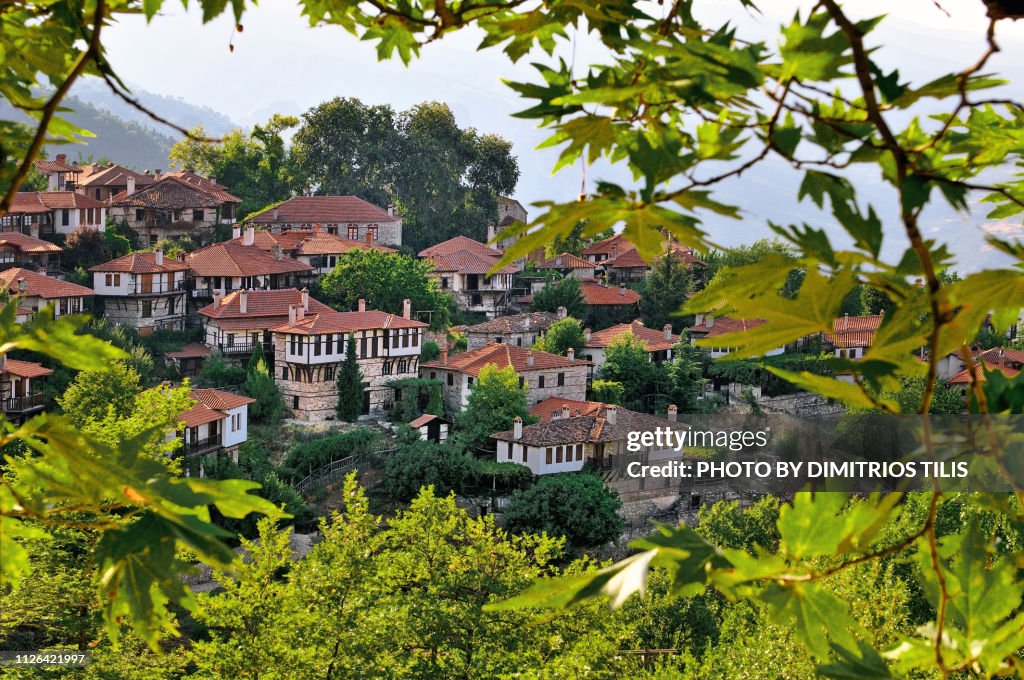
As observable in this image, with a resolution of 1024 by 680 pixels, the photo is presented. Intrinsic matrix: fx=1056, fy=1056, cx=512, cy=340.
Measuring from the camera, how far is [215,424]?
23.6 metres

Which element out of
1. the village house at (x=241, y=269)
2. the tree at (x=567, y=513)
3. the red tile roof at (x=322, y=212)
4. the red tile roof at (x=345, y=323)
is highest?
the red tile roof at (x=322, y=212)

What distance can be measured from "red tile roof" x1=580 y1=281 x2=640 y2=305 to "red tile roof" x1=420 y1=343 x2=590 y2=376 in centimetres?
607

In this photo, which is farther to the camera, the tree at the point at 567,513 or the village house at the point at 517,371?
the village house at the point at 517,371

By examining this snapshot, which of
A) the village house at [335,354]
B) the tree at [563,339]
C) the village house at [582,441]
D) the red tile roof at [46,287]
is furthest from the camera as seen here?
the tree at [563,339]

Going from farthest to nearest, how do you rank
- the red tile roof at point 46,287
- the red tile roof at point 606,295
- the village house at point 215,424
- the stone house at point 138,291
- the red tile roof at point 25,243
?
the red tile roof at point 606,295 < the red tile roof at point 25,243 < the stone house at point 138,291 < the red tile roof at point 46,287 < the village house at point 215,424

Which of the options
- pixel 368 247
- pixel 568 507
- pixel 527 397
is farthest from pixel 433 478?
pixel 368 247

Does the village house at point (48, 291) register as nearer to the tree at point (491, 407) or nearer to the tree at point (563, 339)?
the tree at point (491, 407)

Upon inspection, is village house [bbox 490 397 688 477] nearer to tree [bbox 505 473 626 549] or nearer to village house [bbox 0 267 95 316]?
tree [bbox 505 473 626 549]

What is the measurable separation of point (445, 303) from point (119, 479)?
31.5 m

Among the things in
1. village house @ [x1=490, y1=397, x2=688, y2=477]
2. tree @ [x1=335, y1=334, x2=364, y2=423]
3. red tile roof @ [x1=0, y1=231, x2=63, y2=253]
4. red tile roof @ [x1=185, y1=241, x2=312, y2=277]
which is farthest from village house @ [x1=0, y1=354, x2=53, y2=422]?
village house @ [x1=490, y1=397, x2=688, y2=477]

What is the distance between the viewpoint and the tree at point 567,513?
21406 millimetres

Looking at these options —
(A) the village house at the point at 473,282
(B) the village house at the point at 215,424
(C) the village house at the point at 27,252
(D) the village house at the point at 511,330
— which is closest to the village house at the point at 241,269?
(C) the village house at the point at 27,252

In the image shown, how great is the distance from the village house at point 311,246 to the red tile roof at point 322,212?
2340 millimetres

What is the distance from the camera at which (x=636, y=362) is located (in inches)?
1210
